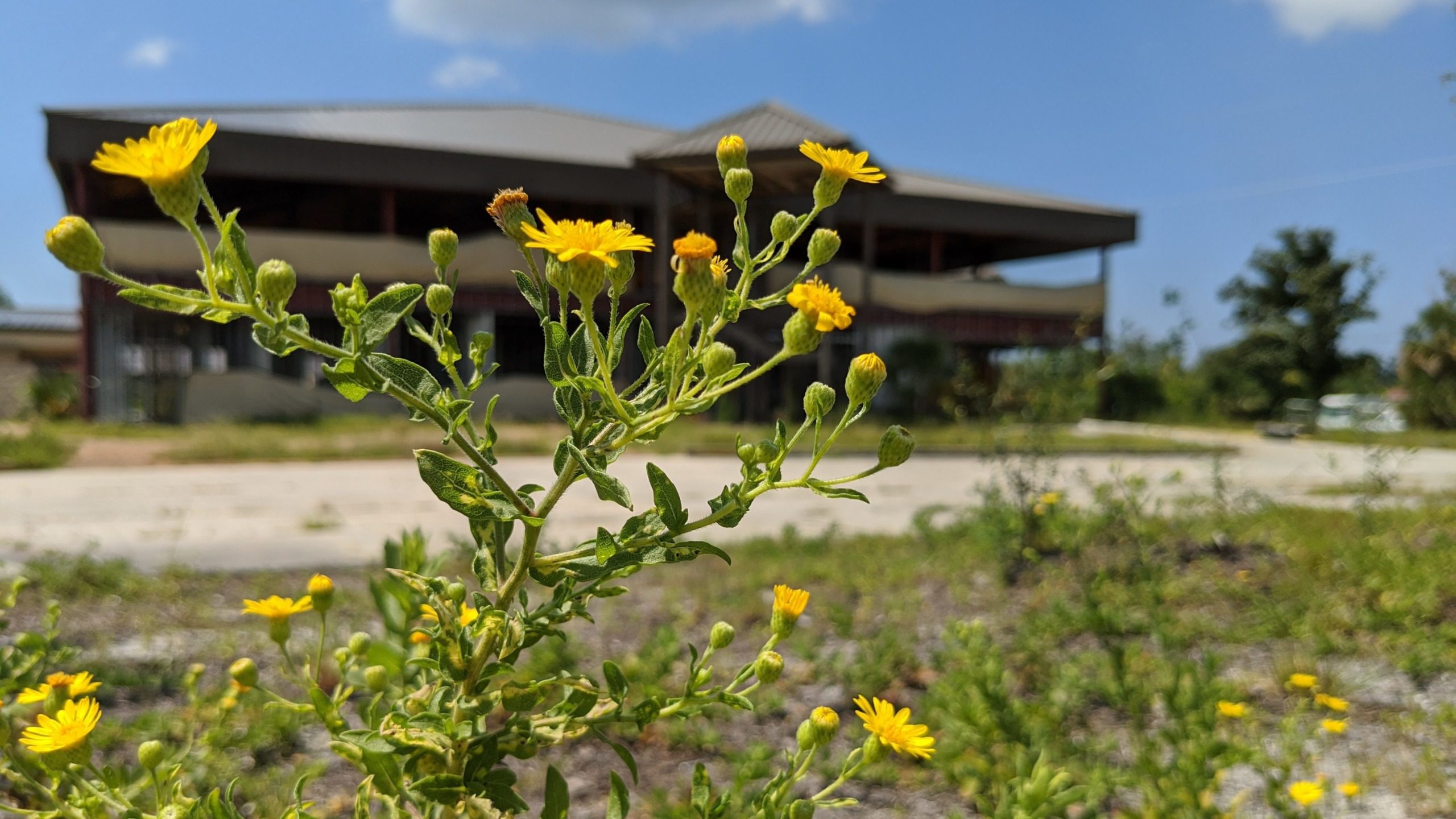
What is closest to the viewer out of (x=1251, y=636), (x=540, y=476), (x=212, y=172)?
(x=1251, y=636)

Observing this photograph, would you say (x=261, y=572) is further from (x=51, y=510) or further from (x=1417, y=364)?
(x=1417, y=364)

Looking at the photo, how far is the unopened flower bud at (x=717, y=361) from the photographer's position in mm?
679

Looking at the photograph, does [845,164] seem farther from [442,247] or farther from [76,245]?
[76,245]

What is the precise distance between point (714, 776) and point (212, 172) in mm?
13927

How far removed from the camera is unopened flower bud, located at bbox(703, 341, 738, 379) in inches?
26.7

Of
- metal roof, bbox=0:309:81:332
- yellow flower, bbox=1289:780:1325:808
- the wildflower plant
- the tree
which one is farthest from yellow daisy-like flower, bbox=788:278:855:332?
metal roof, bbox=0:309:81:332

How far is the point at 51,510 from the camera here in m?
5.32

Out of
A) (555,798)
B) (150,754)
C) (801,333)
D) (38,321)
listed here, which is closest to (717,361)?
(801,333)

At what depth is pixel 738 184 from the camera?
84 centimetres

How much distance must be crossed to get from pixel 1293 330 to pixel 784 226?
22421 millimetres

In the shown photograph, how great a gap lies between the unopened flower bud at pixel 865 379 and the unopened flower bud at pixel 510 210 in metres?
0.30

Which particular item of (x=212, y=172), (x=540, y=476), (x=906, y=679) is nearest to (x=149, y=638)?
(x=906, y=679)

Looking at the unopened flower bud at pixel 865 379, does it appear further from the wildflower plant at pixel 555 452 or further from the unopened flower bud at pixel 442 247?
the unopened flower bud at pixel 442 247

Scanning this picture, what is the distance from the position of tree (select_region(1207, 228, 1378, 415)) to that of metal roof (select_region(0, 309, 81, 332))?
3007 cm
